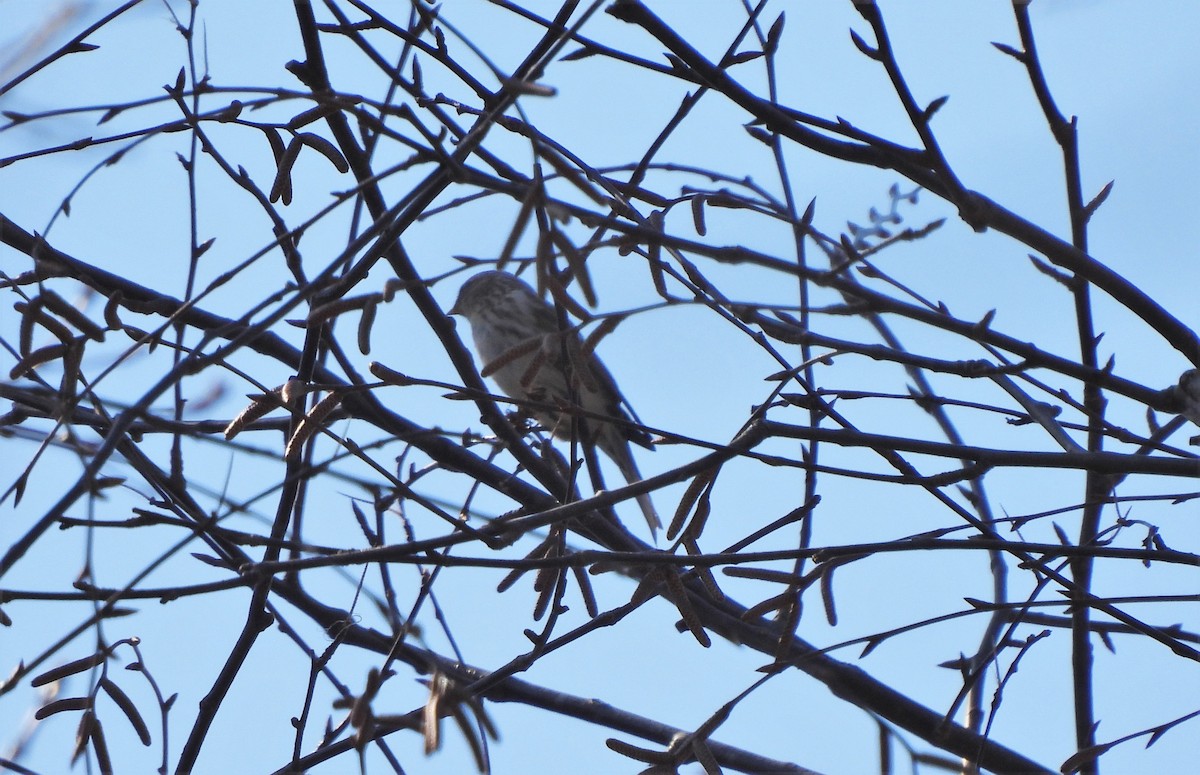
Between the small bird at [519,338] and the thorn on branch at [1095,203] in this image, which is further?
the small bird at [519,338]

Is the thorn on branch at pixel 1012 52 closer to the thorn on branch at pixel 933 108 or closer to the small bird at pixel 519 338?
the thorn on branch at pixel 933 108

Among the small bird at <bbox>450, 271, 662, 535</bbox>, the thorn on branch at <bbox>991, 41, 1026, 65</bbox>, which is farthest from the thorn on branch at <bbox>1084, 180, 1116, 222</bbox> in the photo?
the small bird at <bbox>450, 271, 662, 535</bbox>

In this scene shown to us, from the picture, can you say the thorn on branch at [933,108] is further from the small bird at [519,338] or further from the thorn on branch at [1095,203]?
the small bird at [519,338]

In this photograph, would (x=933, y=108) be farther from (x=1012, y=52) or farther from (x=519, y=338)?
(x=519, y=338)

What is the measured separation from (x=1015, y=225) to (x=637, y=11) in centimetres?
88

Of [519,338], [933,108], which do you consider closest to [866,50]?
[933,108]

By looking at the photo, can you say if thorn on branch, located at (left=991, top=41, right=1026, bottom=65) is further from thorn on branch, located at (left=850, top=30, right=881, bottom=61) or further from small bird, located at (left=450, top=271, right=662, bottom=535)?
small bird, located at (left=450, top=271, right=662, bottom=535)

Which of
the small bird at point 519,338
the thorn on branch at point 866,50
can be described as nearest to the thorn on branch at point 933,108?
the thorn on branch at point 866,50

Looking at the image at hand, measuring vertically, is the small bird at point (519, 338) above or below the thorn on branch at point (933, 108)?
above

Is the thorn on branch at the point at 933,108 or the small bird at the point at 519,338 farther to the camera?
the small bird at the point at 519,338

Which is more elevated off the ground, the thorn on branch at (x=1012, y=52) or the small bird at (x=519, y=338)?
the small bird at (x=519, y=338)

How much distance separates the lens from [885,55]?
7.53ft

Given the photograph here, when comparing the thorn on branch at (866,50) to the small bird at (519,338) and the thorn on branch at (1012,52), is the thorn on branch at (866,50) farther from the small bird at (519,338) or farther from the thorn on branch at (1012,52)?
the small bird at (519,338)

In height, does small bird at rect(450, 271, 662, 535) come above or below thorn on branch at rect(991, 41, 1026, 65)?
above
